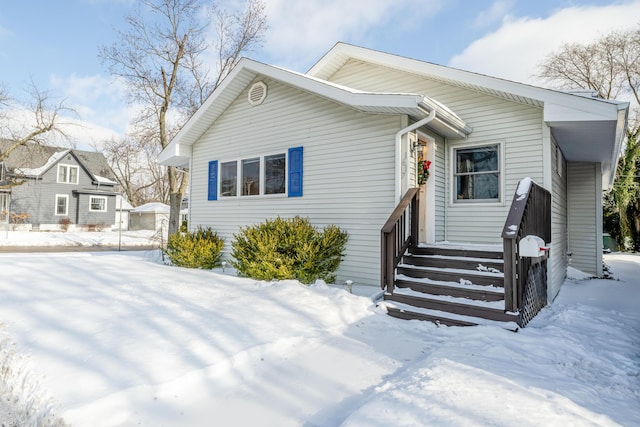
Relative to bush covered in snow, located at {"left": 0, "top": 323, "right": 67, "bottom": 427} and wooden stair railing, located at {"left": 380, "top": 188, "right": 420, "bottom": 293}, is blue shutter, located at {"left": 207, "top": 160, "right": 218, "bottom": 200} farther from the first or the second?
bush covered in snow, located at {"left": 0, "top": 323, "right": 67, "bottom": 427}

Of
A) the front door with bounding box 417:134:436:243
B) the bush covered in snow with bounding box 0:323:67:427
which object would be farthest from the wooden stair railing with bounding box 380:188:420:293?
the bush covered in snow with bounding box 0:323:67:427

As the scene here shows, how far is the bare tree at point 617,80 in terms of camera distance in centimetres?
1573

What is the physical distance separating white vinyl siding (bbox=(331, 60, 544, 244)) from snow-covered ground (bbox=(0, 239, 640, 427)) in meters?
1.94

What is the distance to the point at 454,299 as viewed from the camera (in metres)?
4.82

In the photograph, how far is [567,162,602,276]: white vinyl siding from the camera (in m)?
9.63

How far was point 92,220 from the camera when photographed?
26.0m

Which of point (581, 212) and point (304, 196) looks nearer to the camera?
point (304, 196)

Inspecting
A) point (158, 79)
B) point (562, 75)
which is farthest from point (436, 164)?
point (562, 75)

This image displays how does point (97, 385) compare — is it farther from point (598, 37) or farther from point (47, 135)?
point (598, 37)

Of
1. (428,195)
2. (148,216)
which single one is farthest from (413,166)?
(148,216)

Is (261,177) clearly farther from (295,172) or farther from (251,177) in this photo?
(295,172)

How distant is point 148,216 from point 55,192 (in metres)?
7.90

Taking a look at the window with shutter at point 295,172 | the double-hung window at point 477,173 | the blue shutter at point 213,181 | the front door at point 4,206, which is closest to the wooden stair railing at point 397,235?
the double-hung window at point 477,173

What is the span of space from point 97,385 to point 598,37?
2643 cm
